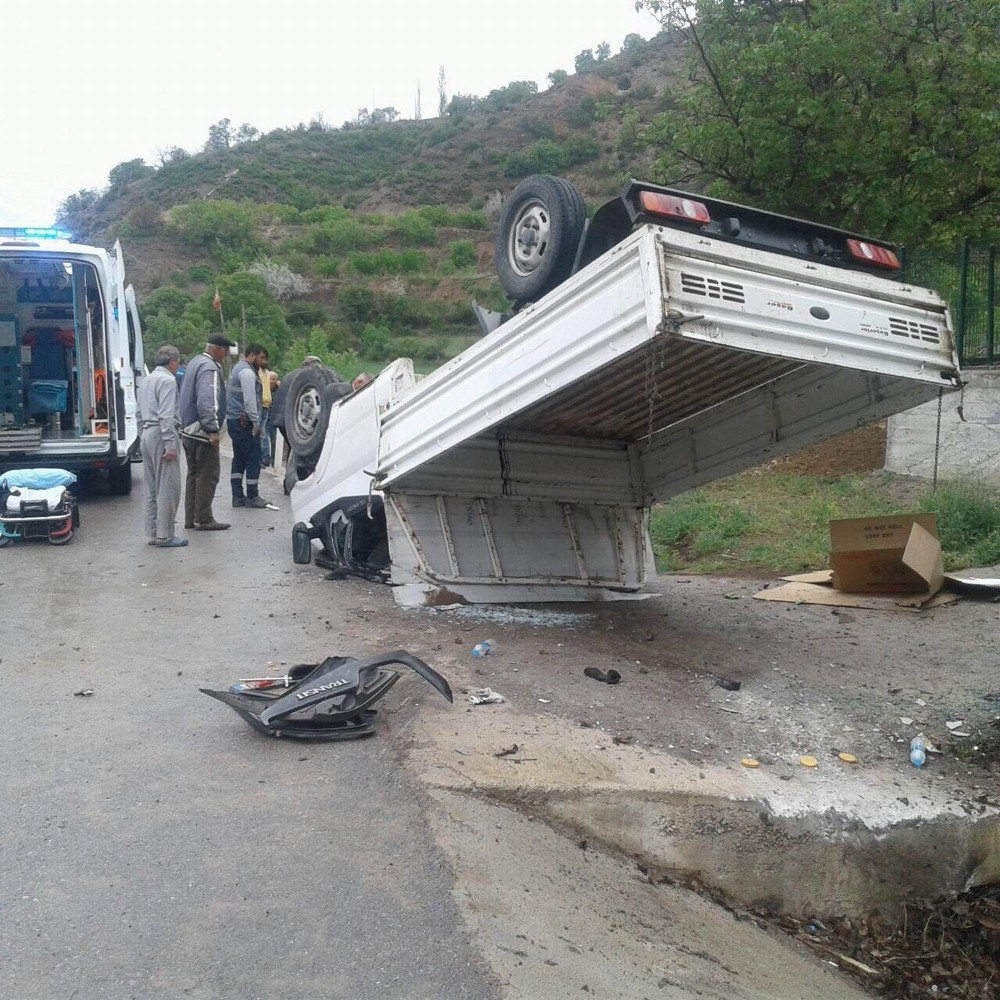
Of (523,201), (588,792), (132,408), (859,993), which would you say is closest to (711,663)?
(588,792)

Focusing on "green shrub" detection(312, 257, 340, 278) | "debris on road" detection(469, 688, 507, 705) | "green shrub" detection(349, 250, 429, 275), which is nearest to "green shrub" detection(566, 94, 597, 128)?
"green shrub" detection(349, 250, 429, 275)

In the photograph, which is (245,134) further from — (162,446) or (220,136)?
(162,446)

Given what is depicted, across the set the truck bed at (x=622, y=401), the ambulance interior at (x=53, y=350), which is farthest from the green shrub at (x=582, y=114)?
the truck bed at (x=622, y=401)

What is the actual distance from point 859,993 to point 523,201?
12.9 ft

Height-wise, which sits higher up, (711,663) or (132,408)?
(132,408)

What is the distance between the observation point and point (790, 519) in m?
9.82

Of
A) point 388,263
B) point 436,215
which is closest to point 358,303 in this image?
point 388,263

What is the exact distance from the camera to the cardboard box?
653 centimetres

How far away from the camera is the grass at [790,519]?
840 centimetres

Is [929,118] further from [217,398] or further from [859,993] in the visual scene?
[859,993]

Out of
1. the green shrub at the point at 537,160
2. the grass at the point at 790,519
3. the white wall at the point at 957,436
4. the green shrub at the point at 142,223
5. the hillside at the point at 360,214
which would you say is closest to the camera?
the grass at the point at 790,519

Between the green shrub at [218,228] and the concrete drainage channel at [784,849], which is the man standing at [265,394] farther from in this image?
the green shrub at [218,228]

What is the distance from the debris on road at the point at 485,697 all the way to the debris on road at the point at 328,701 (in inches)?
8.7

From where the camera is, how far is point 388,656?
4.25 meters
